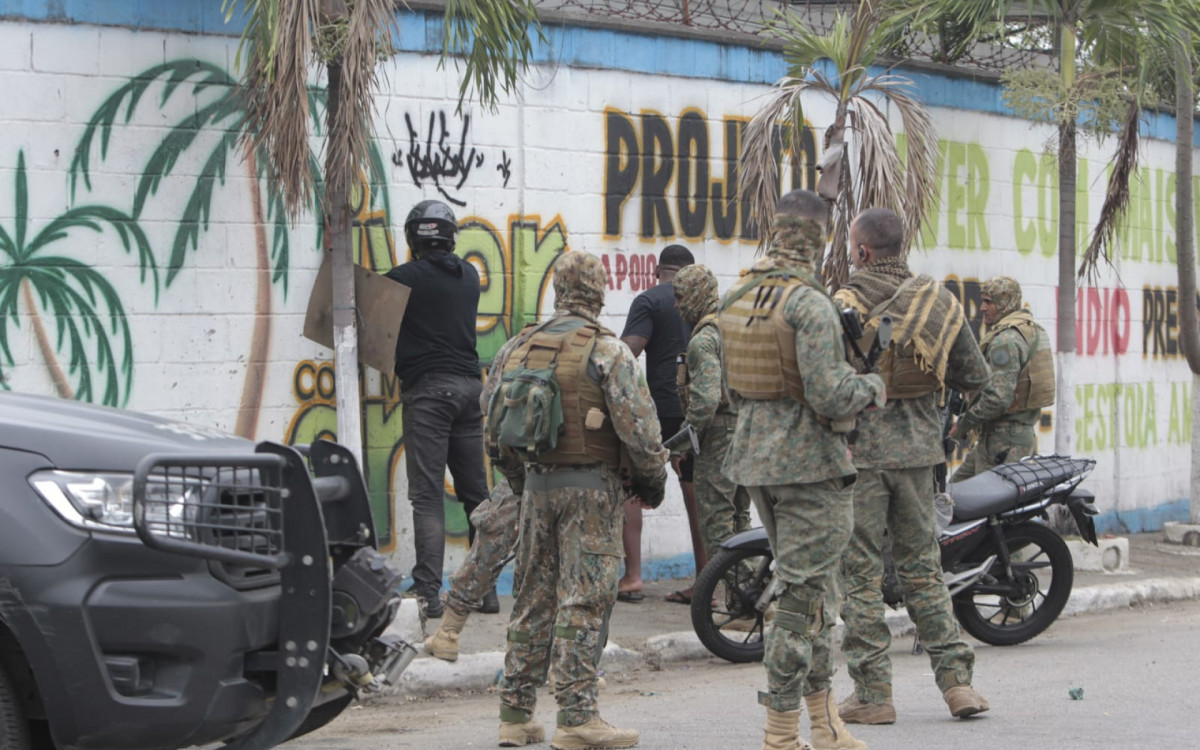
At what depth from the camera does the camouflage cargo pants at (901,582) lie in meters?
6.12

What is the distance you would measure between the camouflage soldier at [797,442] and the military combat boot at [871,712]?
0.64 metres

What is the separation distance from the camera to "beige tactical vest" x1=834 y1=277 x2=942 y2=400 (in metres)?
6.16

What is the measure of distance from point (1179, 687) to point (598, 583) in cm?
307

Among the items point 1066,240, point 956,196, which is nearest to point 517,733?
point 1066,240

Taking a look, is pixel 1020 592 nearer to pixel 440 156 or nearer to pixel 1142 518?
pixel 440 156

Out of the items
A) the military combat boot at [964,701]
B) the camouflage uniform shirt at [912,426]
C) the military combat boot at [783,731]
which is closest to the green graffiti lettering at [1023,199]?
the camouflage uniform shirt at [912,426]

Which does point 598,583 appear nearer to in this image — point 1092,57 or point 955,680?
point 955,680

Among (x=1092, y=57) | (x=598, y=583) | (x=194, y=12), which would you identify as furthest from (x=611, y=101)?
(x=598, y=583)

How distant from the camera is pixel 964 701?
6121mm

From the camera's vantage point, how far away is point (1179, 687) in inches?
277

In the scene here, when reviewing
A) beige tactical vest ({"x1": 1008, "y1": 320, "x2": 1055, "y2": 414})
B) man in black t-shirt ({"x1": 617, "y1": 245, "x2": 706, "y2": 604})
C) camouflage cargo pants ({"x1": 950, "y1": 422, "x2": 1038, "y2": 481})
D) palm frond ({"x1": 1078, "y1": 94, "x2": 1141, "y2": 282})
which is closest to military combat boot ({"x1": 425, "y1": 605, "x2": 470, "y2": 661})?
man in black t-shirt ({"x1": 617, "y1": 245, "x2": 706, "y2": 604})

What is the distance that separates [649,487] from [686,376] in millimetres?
2468

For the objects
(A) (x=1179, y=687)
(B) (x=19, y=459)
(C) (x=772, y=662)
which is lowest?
(A) (x=1179, y=687)

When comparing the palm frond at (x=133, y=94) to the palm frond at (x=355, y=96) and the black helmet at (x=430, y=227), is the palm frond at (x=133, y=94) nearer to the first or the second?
the palm frond at (x=355, y=96)
